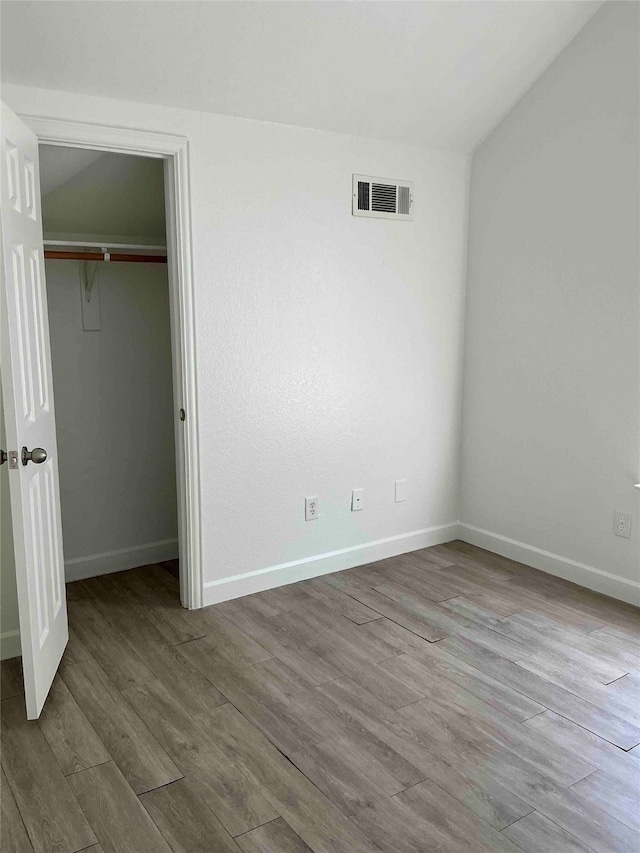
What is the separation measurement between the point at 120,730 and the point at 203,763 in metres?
0.34

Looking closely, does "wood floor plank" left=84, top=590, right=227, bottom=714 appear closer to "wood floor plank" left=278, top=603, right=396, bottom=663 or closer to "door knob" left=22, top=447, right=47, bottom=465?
"wood floor plank" left=278, top=603, right=396, bottom=663

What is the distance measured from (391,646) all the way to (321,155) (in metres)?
2.22

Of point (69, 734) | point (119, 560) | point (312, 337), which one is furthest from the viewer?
point (119, 560)

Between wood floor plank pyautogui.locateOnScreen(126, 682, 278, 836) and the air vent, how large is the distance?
7.71ft

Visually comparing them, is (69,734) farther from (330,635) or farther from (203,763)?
(330,635)

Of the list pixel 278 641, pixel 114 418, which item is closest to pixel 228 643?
pixel 278 641

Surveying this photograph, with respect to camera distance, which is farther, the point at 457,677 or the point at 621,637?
the point at 621,637

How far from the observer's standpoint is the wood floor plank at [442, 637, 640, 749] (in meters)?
2.36

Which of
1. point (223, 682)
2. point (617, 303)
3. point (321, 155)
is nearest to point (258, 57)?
point (321, 155)

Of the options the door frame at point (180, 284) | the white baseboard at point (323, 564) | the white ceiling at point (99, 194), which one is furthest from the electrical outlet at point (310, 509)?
the white ceiling at point (99, 194)

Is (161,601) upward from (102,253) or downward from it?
downward

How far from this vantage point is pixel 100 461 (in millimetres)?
3668

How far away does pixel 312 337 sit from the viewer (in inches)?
137

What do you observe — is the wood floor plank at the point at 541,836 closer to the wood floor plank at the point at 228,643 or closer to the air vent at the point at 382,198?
the wood floor plank at the point at 228,643
